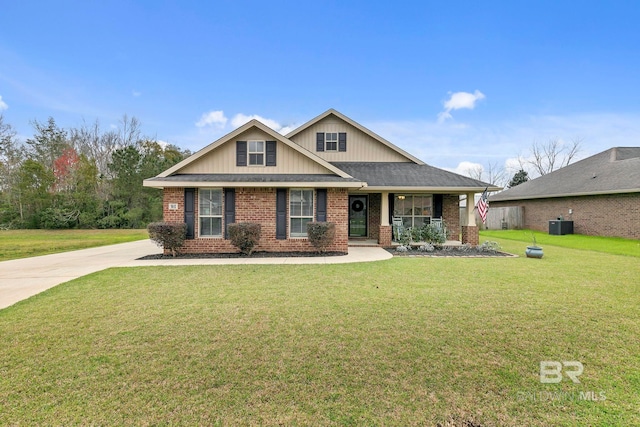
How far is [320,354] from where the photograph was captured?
3102mm

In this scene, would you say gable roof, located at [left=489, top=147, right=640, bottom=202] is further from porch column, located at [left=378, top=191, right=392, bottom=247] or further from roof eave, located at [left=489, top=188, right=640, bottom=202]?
porch column, located at [left=378, top=191, right=392, bottom=247]

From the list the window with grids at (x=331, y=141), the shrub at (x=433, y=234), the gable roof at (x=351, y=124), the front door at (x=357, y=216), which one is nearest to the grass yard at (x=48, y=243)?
the gable roof at (x=351, y=124)

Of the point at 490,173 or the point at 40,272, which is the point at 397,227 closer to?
the point at 40,272

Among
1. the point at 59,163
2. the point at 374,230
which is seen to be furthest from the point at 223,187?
the point at 59,163

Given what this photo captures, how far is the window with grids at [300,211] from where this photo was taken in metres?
10.2

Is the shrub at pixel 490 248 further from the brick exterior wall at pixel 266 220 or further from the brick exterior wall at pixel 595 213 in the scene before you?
the brick exterior wall at pixel 595 213

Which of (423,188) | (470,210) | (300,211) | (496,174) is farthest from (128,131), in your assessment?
(496,174)

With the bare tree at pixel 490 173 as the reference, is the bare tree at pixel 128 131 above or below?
above

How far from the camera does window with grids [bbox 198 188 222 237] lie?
1009 cm

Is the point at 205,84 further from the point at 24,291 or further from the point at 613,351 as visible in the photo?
the point at 613,351

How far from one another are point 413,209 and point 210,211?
8664 millimetres

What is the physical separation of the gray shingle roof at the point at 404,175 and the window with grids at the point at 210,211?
5800 millimetres

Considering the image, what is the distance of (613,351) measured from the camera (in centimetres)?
315

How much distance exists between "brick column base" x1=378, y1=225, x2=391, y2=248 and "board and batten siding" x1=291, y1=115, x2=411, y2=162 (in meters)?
4.33
